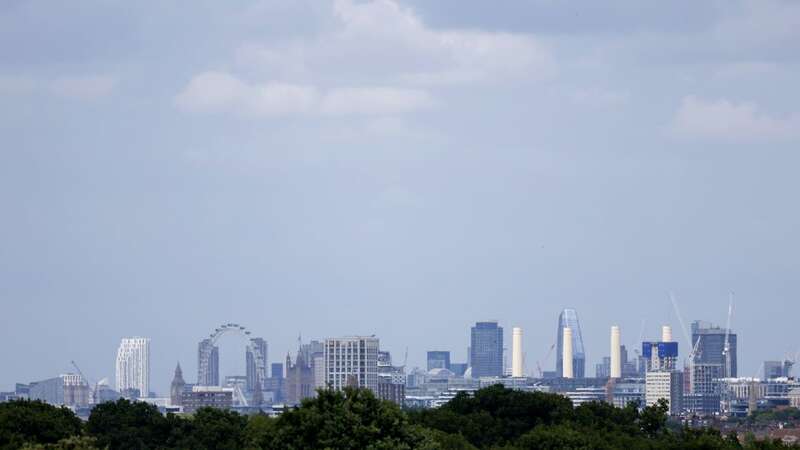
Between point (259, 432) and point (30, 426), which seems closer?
point (30, 426)

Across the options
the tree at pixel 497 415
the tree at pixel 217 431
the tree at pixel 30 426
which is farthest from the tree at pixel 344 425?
the tree at pixel 497 415

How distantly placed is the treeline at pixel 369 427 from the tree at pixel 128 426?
0.19ft

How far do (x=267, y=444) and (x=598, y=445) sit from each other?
36.4 metres

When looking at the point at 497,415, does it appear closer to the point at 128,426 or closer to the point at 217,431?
the point at 217,431

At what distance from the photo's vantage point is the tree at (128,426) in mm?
115375

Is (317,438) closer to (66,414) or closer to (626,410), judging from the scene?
(66,414)

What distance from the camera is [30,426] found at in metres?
89.1

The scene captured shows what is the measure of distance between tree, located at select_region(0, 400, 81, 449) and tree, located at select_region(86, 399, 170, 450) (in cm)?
1908

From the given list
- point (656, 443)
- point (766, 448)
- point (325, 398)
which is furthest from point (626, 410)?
point (325, 398)

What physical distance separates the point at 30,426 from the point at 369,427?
34617 mm

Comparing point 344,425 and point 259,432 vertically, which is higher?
point 344,425

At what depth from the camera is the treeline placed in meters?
58.5

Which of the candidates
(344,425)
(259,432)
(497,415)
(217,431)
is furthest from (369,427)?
(497,415)

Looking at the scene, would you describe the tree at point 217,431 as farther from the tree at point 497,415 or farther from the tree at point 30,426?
the tree at point 30,426
